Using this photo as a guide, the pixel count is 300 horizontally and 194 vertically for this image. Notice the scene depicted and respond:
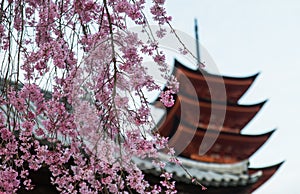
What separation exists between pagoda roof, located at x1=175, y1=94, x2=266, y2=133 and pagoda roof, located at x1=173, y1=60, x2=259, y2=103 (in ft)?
1.07

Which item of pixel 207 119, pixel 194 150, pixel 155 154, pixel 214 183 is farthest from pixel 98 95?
pixel 207 119

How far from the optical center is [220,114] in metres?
15.4

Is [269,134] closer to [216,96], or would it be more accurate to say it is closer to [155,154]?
[216,96]

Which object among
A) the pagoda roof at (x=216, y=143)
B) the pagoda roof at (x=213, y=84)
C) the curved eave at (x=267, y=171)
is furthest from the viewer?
the curved eave at (x=267, y=171)

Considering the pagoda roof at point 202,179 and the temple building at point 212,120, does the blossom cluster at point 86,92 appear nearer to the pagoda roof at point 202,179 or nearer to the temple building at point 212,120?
the pagoda roof at point 202,179

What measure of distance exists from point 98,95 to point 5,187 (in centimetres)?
61

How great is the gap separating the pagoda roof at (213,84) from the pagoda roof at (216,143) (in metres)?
1.31

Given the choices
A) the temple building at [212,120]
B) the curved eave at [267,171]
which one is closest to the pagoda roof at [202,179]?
the temple building at [212,120]

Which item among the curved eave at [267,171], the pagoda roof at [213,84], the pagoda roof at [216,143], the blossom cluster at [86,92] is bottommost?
the curved eave at [267,171]

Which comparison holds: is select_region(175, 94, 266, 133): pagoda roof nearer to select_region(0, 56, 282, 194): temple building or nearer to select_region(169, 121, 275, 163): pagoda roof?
select_region(0, 56, 282, 194): temple building

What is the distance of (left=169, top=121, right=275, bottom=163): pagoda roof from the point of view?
14.0 metres

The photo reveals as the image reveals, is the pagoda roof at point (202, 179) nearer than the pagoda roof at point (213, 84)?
Yes

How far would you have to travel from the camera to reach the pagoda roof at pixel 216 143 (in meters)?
14.0

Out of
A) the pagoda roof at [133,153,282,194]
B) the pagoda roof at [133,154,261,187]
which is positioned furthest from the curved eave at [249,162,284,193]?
the pagoda roof at [133,154,261,187]
